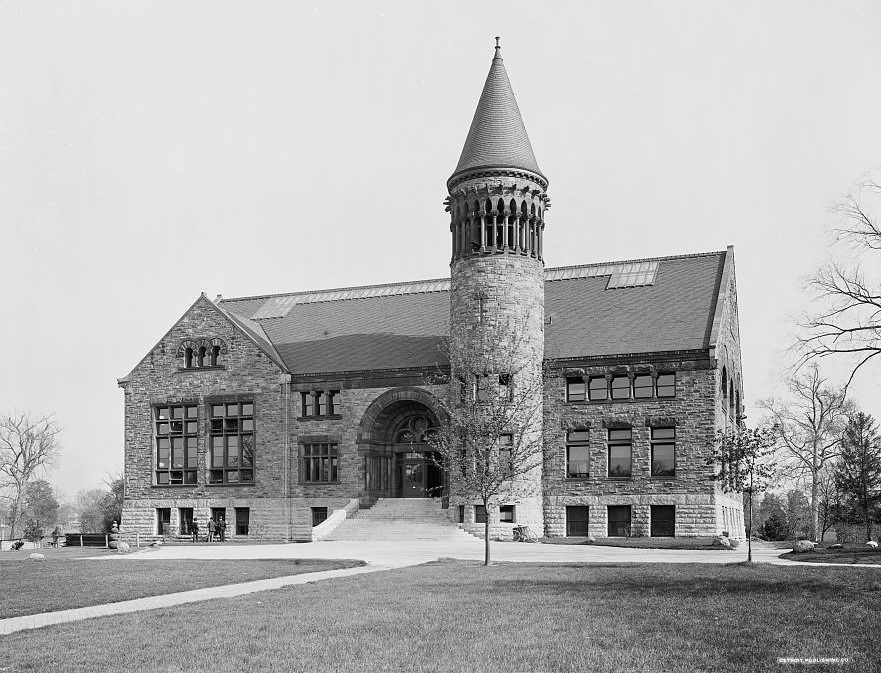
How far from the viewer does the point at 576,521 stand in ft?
147

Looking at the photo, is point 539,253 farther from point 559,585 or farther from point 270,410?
point 559,585

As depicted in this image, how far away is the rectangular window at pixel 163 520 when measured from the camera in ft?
171

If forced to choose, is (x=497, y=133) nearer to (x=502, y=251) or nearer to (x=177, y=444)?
(x=502, y=251)

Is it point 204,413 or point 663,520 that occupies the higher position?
point 204,413

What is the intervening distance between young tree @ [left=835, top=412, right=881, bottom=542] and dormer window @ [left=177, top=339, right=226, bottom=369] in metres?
36.7

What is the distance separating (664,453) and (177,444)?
25228mm

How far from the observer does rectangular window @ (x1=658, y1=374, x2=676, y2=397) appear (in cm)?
4416

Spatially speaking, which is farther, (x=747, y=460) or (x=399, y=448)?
(x=399, y=448)

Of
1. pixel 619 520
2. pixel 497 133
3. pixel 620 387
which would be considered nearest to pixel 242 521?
pixel 619 520

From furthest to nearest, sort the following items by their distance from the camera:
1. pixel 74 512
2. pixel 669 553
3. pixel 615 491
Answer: pixel 74 512 → pixel 615 491 → pixel 669 553

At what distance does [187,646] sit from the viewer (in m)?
12.3

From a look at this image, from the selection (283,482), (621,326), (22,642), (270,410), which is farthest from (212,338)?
(22,642)

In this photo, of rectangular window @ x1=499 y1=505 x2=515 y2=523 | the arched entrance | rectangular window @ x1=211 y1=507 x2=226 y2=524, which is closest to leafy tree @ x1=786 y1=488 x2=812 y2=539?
the arched entrance

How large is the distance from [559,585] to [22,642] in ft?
33.4
